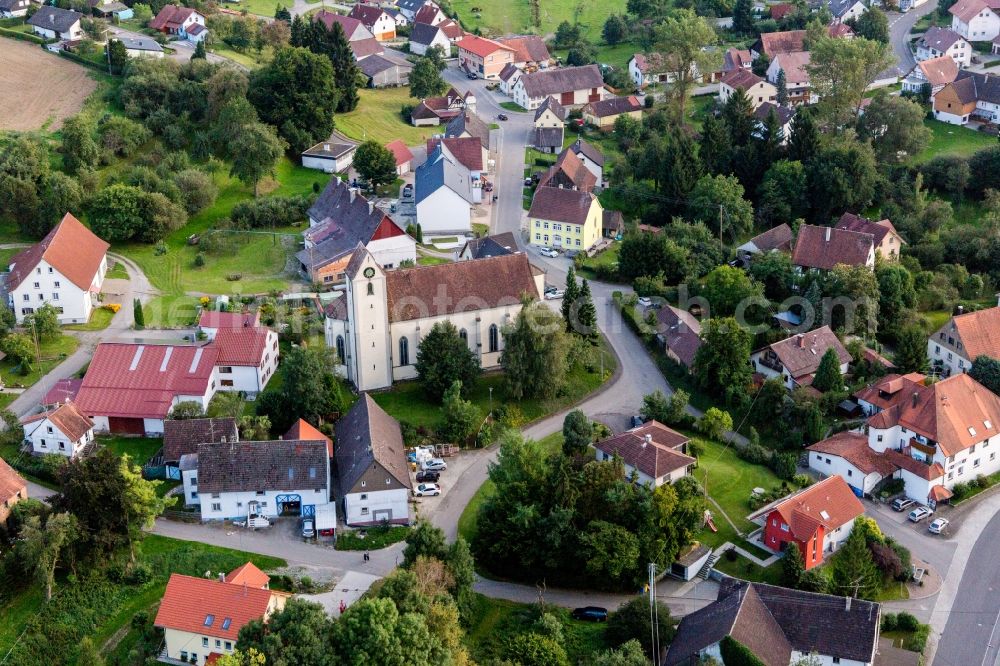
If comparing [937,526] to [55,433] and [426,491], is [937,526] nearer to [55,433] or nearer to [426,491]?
[426,491]

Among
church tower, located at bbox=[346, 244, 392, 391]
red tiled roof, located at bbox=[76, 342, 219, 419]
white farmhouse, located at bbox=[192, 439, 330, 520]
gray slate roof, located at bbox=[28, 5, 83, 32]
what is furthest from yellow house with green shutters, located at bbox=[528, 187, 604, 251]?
gray slate roof, located at bbox=[28, 5, 83, 32]

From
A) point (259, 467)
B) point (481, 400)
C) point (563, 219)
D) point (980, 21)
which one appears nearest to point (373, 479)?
point (259, 467)

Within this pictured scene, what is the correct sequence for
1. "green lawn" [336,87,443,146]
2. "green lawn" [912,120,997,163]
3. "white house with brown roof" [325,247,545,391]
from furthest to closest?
"green lawn" [336,87,443,146]
"green lawn" [912,120,997,163]
"white house with brown roof" [325,247,545,391]

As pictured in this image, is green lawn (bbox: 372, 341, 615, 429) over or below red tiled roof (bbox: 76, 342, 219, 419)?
below

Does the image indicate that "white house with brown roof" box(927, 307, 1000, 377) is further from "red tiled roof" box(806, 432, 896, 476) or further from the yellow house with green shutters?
A: the yellow house with green shutters

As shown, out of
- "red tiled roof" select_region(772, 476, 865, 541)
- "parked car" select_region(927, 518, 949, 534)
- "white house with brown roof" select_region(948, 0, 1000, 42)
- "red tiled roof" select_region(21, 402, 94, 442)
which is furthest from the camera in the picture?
"white house with brown roof" select_region(948, 0, 1000, 42)

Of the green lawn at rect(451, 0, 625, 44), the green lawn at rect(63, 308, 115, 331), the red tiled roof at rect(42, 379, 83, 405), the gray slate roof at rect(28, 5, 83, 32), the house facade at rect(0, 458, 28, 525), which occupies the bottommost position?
the green lawn at rect(451, 0, 625, 44)

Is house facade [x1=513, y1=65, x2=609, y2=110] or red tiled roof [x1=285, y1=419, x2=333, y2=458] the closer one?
red tiled roof [x1=285, y1=419, x2=333, y2=458]
